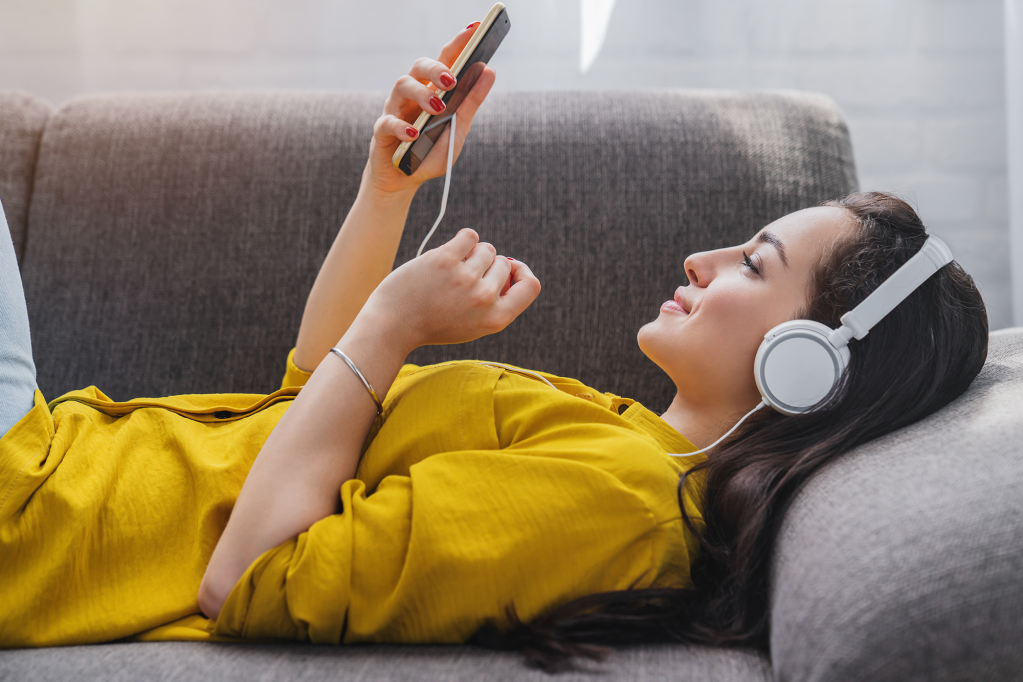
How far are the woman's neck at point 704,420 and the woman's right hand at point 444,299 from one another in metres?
0.29

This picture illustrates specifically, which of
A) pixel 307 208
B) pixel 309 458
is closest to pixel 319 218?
pixel 307 208

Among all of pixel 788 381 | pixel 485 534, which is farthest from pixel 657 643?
pixel 788 381

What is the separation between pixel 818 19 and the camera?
157 centimetres

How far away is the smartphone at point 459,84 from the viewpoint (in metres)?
0.78

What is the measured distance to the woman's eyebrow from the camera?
808mm

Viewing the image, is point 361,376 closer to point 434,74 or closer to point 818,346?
point 434,74

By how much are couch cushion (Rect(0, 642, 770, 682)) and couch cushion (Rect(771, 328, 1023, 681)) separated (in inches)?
2.8

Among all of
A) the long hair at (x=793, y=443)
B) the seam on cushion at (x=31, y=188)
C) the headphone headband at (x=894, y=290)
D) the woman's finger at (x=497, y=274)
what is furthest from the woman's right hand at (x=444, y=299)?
the seam on cushion at (x=31, y=188)

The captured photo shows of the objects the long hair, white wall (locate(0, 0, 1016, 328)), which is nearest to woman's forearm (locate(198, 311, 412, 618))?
the long hair

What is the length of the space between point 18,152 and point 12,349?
27.4 inches

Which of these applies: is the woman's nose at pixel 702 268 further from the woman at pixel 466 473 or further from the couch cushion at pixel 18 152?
the couch cushion at pixel 18 152

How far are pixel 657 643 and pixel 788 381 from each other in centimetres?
31

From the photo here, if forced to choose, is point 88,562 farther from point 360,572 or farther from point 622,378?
point 622,378

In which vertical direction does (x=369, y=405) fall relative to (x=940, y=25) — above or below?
below
